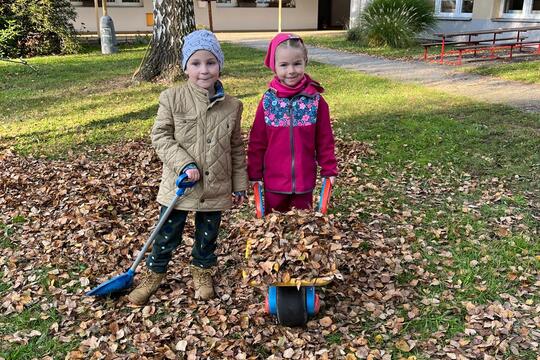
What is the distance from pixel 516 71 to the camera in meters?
11.8

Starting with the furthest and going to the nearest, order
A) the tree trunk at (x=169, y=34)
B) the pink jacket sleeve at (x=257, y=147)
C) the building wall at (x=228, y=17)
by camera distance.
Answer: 1. the building wall at (x=228, y=17)
2. the tree trunk at (x=169, y=34)
3. the pink jacket sleeve at (x=257, y=147)

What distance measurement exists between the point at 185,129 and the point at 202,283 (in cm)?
119

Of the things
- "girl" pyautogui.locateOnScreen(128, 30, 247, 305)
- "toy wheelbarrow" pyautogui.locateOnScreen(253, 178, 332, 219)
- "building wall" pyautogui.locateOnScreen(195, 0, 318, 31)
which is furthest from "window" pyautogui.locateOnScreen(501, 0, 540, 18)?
"girl" pyautogui.locateOnScreen(128, 30, 247, 305)

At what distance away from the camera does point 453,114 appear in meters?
8.61

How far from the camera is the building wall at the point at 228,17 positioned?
2414 centimetres

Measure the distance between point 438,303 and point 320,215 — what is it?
119 cm

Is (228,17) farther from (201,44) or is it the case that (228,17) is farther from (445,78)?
(201,44)

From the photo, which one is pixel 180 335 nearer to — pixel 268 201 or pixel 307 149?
pixel 268 201

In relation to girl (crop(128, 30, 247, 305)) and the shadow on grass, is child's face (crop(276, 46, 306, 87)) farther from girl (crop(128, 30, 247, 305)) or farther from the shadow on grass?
the shadow on grass

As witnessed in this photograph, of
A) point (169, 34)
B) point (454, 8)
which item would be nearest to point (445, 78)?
point (169, 34)

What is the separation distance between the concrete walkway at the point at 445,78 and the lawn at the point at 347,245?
1.06 meters

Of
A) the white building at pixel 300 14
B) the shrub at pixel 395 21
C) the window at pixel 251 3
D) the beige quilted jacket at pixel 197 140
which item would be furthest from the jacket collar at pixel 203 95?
the window at pixel 251 3

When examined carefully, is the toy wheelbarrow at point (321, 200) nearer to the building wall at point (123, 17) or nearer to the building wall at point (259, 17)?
the building wall at point (123, 17)

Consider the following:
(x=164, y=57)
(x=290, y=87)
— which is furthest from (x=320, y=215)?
(x=164, y=57)
